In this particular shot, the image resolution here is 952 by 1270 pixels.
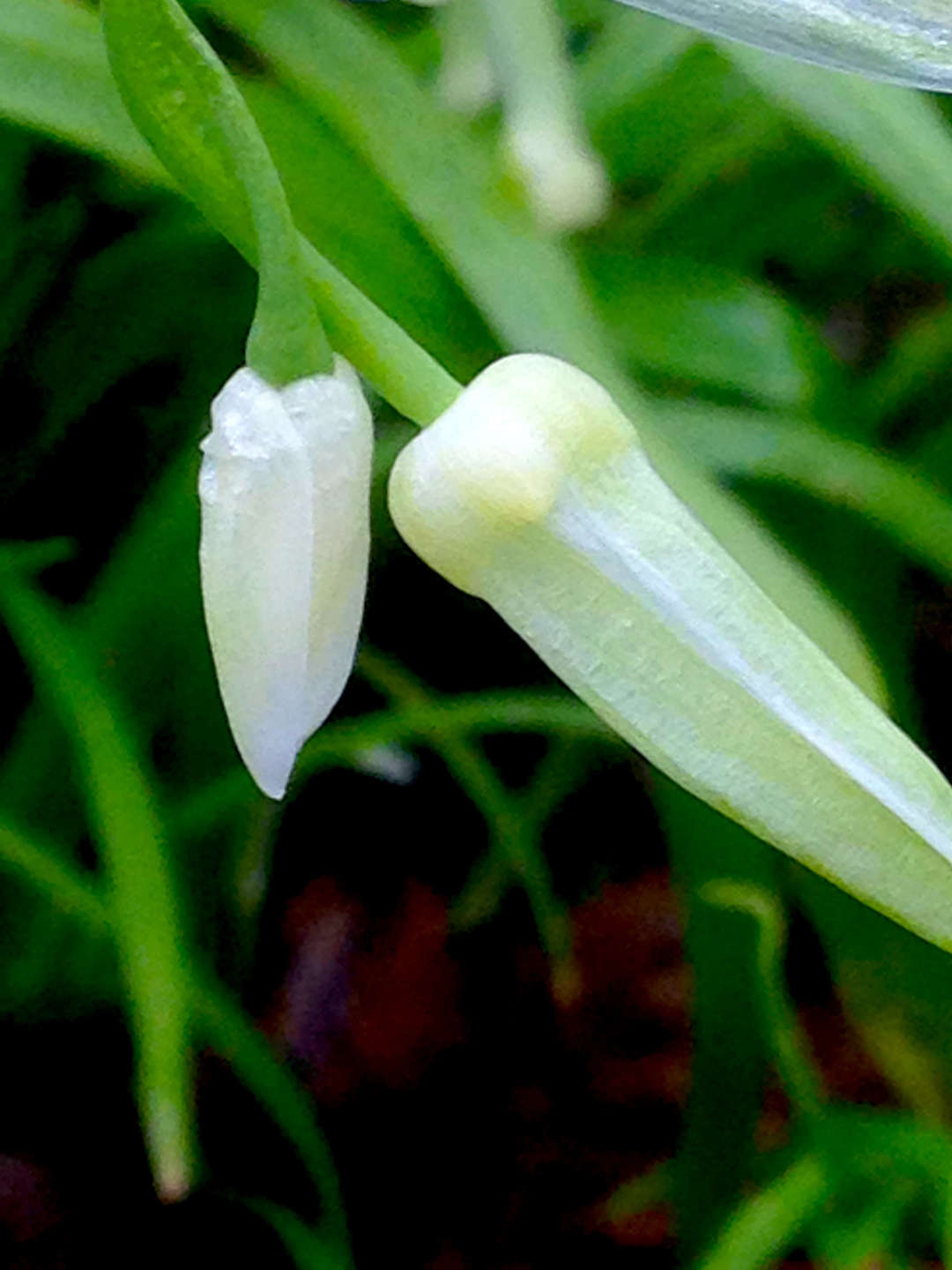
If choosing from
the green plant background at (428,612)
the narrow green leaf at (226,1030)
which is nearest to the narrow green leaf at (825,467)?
the green plant background at (428,612)

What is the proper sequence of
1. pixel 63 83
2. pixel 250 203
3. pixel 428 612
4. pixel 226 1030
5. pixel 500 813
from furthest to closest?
pixel 428 612 < pixel 500 813 < pixel 226 1030 < pixel 63 83 < pixel 250 203

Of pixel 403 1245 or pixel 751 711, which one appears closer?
pixel 751 711

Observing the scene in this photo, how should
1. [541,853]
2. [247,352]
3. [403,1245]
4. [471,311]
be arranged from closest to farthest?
[247,352]
[471,311]
[403,1245]
[541,853]

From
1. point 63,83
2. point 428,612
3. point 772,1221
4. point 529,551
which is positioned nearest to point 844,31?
point 529,551

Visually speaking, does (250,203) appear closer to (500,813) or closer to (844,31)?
(844,31)

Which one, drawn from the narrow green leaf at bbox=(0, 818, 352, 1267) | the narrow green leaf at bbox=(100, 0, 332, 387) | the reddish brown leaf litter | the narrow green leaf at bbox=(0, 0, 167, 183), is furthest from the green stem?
the reddish brown leaf litter

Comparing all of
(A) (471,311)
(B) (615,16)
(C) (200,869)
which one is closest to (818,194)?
(B) (615,16)

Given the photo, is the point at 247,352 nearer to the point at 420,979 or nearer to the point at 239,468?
the point at 239,468

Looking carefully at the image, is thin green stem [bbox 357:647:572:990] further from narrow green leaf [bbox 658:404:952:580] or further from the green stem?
the green stem
